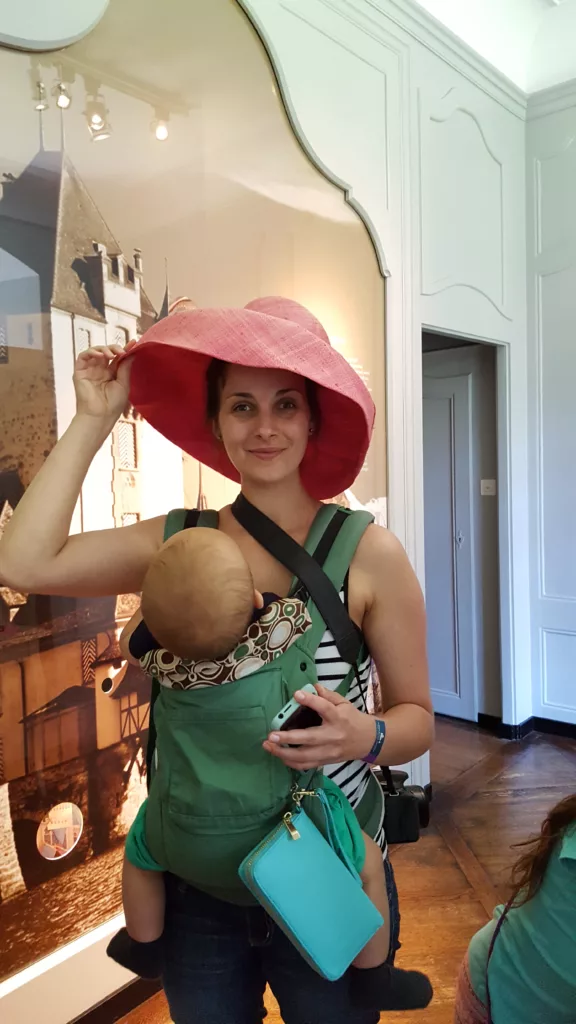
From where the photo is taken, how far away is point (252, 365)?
84 centimetres

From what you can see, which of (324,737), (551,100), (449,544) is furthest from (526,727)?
(324,737)

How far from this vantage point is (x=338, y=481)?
106 centimetres

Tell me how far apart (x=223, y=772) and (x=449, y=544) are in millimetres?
3455

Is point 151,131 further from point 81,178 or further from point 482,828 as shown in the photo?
point 482,828

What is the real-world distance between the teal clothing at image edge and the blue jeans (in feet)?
0.59

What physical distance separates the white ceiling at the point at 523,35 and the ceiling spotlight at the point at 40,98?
7.29 ft

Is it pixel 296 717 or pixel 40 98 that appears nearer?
pixel 296 717

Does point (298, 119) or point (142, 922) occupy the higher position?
point (298, 119)

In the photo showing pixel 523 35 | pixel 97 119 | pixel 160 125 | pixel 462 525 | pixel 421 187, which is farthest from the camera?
pixel 462 525

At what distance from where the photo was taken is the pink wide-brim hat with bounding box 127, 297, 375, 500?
0.85 m

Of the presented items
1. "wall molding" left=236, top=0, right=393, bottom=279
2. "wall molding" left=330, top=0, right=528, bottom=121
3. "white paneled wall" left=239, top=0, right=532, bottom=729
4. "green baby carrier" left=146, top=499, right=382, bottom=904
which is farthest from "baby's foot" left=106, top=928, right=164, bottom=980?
"wall molding" left=330, top=0, right=528, bottom=121

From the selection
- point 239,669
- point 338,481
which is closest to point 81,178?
point 338,481

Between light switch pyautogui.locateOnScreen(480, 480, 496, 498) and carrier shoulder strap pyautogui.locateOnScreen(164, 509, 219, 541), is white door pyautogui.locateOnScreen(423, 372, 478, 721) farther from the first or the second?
carrier shoulder strap pyautogui.locateOnScreen(164, 509, 219, 541)

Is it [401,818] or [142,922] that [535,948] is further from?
[142,922]
